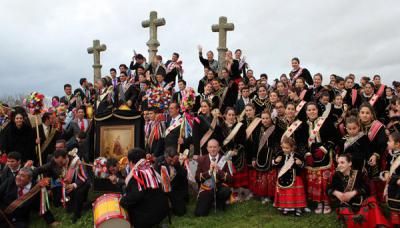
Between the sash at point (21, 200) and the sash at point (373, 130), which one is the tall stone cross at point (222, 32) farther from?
the sash at point (21, 200)

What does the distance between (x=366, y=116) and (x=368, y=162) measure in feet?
2.49

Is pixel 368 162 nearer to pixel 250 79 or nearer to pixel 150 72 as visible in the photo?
pixel 250 79

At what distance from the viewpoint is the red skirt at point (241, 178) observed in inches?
324

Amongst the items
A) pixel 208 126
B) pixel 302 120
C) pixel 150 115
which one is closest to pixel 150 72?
pixel 150 115

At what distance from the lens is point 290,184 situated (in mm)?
7152

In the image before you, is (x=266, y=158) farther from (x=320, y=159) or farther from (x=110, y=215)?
(x=110, y=215)

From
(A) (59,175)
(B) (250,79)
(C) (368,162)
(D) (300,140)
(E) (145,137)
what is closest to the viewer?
(C) (368,162)

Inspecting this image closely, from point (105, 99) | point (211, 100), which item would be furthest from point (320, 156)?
point (105, 99)

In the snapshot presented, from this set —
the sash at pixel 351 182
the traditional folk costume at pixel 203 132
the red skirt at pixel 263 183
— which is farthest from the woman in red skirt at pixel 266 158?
the sash at pixel 351 182

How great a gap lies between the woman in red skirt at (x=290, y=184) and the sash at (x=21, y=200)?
4.30 metres

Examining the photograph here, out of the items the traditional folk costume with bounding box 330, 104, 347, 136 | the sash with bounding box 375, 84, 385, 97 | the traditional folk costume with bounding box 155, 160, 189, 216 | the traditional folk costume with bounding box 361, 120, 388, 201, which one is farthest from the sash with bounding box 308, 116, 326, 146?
the sash with bounding box 375, 84, 385, 97

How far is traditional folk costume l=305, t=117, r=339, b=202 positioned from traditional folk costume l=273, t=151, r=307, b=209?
0.25 meters

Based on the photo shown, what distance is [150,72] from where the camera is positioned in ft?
46.0

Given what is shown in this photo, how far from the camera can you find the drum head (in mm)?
6422
